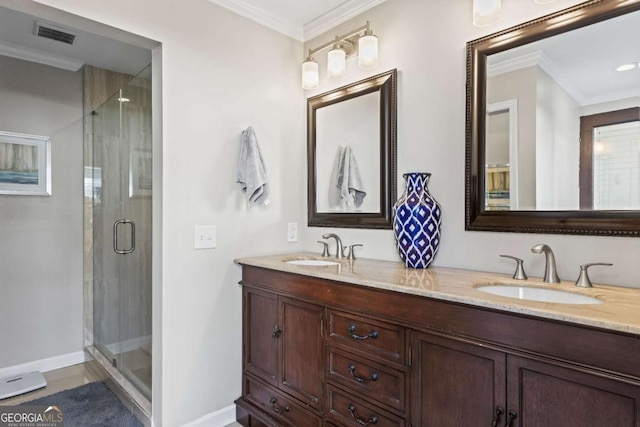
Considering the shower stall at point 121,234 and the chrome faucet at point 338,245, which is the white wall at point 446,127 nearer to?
the chrome faucet at point 338,245

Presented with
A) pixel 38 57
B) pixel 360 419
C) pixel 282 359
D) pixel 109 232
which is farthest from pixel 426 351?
pixel 38 57

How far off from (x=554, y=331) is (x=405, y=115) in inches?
52.2

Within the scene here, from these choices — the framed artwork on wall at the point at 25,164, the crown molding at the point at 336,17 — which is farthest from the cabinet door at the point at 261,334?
the framed artwork on wall at the point at 25,164

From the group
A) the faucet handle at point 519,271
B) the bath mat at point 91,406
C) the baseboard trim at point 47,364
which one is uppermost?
the faucet handle at point 519,271

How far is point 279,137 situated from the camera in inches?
96.2

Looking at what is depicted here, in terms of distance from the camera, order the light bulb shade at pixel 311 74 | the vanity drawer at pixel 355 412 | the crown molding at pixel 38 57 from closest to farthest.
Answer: the vanity drawer at pixel 355 412
the light bulb shade at pixel 311 74
the crown molding at pixel 38 57

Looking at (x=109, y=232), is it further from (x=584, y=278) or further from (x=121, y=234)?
(x=584, y=278)

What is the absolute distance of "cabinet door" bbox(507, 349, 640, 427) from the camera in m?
0.88

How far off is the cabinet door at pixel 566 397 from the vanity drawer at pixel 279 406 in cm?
93

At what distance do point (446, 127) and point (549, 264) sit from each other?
0.79 m

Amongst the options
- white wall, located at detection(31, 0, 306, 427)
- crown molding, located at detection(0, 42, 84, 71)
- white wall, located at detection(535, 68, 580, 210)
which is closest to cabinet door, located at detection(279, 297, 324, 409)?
white wall, located at detection(31, 0, 306, 427)

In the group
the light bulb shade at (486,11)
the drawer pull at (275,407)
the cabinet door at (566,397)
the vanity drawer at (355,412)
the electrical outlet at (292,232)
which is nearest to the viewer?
the cabinet door at (566,397)

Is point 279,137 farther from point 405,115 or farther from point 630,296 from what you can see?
point 630,296

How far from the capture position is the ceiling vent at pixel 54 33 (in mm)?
2329
